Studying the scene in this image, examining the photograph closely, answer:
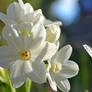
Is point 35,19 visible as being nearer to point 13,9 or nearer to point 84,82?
point 13,9

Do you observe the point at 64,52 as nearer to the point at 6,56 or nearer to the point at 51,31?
the point at 51,31

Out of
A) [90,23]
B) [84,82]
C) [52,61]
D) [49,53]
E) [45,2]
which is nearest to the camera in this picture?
[49,53]

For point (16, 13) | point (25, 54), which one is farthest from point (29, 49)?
point (16, 13)

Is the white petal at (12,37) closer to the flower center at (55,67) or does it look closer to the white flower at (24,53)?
the white flower at (24,53)

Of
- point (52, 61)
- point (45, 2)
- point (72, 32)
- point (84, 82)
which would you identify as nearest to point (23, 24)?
point (52, 61)

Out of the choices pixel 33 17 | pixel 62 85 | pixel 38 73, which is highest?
pixel 33 17

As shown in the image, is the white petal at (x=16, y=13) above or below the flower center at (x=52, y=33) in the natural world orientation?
above

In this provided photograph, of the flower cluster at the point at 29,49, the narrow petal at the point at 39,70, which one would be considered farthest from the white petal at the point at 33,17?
the narrow petal at the point at 39,70
